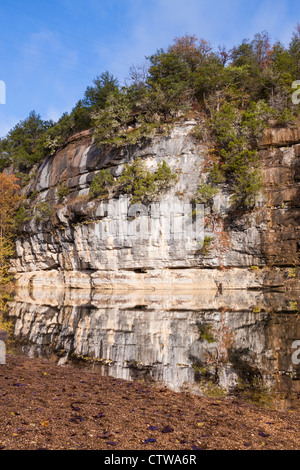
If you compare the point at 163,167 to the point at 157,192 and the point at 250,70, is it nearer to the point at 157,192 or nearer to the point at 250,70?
the point at 157,192

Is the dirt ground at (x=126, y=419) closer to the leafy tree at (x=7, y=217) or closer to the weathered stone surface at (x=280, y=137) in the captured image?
the weathered stone surface at (x=280, y=137)

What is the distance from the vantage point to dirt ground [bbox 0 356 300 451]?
404 centimetres

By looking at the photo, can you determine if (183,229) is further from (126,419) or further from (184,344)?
(126,419)

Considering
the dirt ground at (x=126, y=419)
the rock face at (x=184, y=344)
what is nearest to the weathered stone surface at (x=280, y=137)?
the rock face at (x=184, y=344)

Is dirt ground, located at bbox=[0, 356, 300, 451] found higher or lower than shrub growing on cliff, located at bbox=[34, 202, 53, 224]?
lower

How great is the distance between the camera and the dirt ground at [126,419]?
404 cm

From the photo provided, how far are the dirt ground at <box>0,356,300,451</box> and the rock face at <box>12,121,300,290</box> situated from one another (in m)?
23.4

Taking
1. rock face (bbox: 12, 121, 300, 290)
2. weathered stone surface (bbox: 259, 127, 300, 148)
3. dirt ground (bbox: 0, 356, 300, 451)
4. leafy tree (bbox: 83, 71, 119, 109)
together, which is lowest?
dirt ground (bbox: 0, 356, 300, 451)

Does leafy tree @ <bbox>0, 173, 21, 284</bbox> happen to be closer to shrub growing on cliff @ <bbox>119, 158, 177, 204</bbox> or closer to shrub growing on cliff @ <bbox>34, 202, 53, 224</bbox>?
shrub growing on cliff @ <bbox>34, 202, 53, 224</bbox>

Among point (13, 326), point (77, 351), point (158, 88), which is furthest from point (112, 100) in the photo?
point (77, 351)

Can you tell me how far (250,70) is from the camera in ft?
125

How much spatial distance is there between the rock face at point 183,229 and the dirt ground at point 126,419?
76.9 feet

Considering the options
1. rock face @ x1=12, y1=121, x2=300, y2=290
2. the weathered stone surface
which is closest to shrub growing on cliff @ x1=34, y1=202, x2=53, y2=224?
rock face @ x1=12, y1=121, x2=300, y2=290
